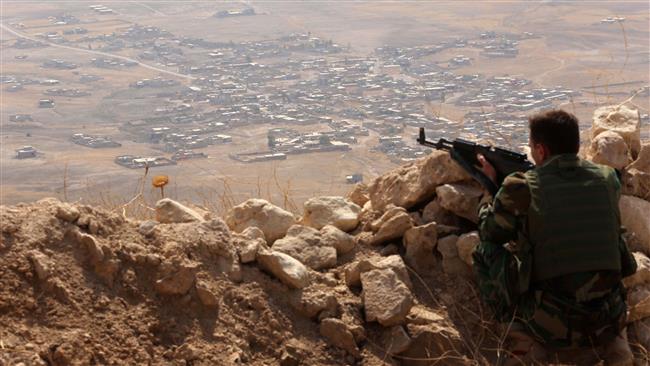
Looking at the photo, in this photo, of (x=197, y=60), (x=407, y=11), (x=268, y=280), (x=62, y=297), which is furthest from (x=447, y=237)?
(x=407, y=11)

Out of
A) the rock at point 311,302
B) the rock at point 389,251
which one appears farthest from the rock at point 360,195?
the rock at point 311,302

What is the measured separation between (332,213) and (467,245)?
1.00m

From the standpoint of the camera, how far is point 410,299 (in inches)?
199

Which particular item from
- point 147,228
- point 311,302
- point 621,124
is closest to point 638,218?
point 621,124

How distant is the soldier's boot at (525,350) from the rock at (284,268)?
3.83 feet

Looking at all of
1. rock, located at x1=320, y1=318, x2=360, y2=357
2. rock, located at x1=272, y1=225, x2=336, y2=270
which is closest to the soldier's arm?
rock, located at x1=320, y1=318, x2=360, y2=357

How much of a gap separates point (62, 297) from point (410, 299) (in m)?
1.87

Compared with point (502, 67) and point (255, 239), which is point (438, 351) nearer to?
point (255, 239)

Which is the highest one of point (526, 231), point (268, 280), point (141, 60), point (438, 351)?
point (526, 231)

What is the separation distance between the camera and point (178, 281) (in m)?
4.64

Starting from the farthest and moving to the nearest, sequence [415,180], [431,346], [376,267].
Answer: [415,180] → [376,267] → [431,346]

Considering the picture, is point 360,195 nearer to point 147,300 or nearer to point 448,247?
point 448,247

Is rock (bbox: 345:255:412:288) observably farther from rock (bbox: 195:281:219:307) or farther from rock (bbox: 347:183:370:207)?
rock (bbox: 347:183:370:207)

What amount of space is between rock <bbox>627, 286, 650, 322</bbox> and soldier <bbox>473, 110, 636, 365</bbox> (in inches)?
26.0
